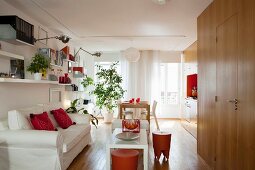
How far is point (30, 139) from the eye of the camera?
2896 millimetres

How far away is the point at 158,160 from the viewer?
383cm

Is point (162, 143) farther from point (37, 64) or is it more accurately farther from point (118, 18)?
point (37, 64)

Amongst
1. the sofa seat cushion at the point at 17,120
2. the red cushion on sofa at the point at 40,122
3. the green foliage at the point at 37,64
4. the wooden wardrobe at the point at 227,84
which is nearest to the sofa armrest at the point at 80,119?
the red cushion on sofa at the point at 40,122

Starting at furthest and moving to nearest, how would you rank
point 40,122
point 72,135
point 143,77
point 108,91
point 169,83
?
point 169,83
point 143,77
point 108,91
point 72,135
point 40,122

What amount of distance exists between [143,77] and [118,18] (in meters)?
4.04

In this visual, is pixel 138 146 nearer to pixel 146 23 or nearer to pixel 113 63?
pixel 146 23

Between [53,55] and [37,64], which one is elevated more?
[53,55]

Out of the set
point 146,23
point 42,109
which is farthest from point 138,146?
point 146,23

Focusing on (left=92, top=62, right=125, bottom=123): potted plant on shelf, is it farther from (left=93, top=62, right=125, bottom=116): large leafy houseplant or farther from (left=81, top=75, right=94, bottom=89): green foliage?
(left=81, top=75, right=94, bottom=89): green foliage

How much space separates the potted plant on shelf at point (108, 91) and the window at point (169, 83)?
1.74 meters

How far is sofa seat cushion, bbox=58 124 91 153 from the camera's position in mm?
3273

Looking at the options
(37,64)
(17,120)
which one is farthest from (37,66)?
(17,120)

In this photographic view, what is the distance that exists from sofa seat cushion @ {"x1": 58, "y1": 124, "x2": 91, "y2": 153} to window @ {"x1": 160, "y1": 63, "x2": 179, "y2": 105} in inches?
177

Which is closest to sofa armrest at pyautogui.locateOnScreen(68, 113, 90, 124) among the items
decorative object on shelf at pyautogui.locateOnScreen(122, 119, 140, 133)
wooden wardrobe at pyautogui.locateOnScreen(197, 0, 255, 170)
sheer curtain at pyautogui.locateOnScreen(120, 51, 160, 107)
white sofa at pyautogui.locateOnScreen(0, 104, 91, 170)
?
decorative object on shelf at pyautogui.locateOnScreen(122, 119, 140, 133)
